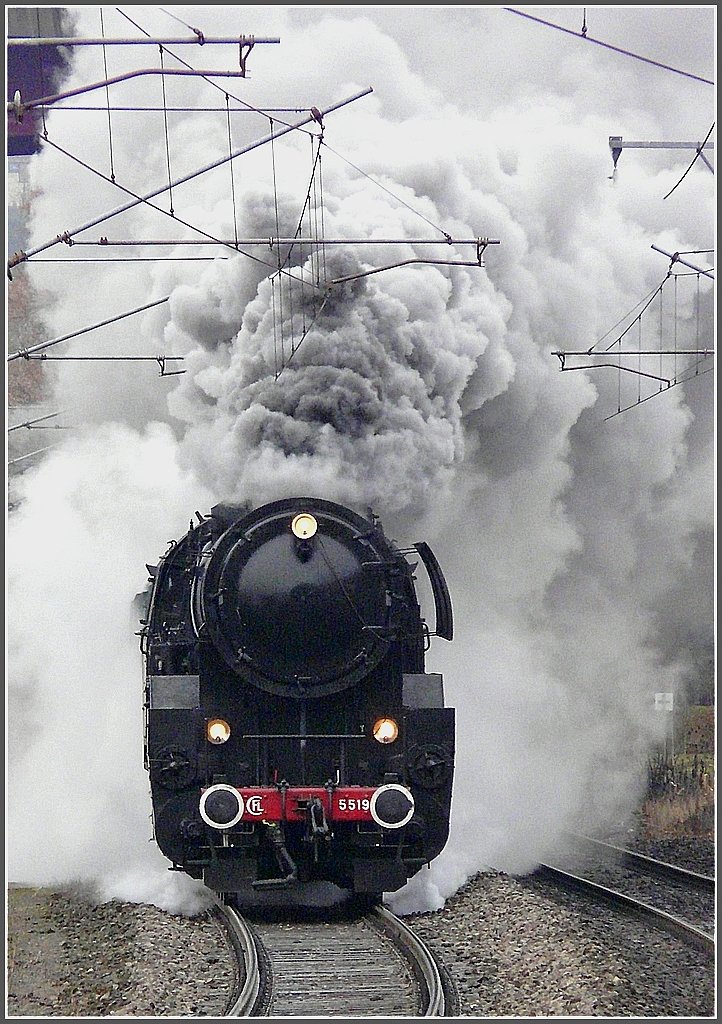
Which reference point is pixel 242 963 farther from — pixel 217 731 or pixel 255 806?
pixel 217 731

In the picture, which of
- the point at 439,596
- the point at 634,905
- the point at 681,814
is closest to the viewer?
the point at 439,596

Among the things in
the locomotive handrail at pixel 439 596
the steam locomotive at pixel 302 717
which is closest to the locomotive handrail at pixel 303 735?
the steam locomotive at pixel 302 717

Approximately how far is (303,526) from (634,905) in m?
4.71

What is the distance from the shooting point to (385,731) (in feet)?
32.8

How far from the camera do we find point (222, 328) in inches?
536

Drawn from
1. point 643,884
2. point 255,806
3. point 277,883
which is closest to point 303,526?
point 255,806

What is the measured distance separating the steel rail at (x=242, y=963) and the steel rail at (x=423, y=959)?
42.5 inches

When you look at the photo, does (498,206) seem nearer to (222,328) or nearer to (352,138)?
(352,138)

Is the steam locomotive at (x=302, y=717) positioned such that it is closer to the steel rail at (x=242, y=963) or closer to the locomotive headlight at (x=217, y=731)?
the locomotive headlight at (x=217, y=731)

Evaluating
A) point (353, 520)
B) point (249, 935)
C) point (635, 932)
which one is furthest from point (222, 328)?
point (635, 932)

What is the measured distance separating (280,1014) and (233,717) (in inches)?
82.6

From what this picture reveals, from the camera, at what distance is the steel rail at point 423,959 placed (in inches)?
356

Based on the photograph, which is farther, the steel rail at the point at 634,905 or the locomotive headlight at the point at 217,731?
the steel rail at the point at 634,905

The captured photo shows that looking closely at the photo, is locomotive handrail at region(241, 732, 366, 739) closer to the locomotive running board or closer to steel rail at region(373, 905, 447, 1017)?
the locomotive running board
